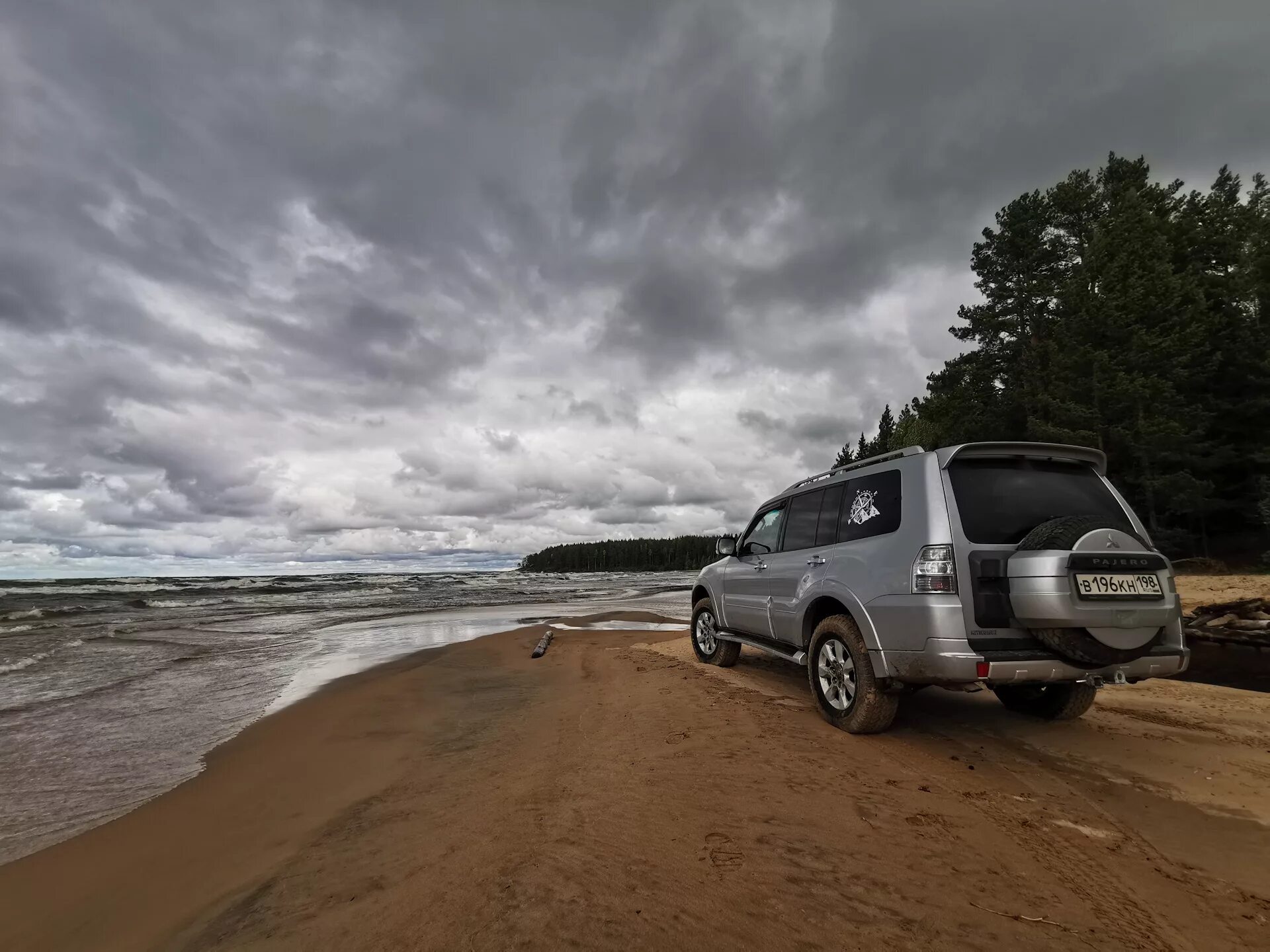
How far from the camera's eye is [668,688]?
6.56 m

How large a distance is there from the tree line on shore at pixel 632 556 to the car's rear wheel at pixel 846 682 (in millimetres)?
109557

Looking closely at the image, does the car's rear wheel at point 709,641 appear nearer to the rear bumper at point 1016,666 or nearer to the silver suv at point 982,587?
the silver suv at point 982,587

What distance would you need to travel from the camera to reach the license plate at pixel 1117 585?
3740 mm

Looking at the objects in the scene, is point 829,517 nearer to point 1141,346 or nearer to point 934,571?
point 934,571

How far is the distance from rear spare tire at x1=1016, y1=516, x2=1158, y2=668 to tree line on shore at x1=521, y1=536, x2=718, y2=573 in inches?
4356

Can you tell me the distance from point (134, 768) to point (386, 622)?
14.0 m

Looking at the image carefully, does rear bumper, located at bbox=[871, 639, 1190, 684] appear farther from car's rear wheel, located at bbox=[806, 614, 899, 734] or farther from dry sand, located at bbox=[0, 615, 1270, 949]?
dry sand, located at bbox=[0, 615, 1270, 949]

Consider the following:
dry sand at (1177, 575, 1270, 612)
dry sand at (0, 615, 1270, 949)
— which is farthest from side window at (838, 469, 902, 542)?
dry sand at (1177, 575, 1270, 612)

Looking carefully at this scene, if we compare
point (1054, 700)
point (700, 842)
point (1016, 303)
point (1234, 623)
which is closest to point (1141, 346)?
point (1016, 303)

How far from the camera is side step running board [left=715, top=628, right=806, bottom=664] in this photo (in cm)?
547

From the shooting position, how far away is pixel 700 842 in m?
2.87

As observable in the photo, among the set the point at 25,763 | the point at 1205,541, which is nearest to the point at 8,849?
the point at 25,763

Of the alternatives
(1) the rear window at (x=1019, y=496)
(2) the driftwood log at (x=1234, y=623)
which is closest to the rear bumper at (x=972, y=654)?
(1) the rear window at (x=1019, y=496)

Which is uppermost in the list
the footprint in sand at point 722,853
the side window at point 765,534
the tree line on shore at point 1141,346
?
the tree line on shore at point 1141,346
